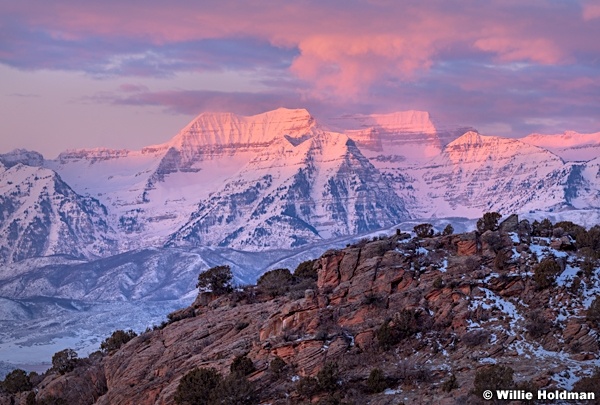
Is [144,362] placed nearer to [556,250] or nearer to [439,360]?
[439,360]

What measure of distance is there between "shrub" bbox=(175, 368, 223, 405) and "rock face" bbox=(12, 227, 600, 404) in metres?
3.10

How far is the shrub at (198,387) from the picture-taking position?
93.9 metres

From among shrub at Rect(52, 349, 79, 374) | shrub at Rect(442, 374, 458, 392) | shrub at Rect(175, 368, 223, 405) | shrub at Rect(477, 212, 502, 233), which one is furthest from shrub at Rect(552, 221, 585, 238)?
shrub at Rect(52, 349, 79, 374)

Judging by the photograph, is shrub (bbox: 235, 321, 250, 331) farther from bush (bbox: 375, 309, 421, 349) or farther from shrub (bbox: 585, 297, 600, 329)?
shrub (bbox: 585, 297, 600, 329)

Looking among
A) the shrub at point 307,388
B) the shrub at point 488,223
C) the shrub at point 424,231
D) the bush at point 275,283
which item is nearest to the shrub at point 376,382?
the shrub at point 307,388

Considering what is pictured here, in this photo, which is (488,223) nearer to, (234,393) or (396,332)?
(396,332)

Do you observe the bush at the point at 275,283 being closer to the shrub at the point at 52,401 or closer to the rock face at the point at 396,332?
the rock face at the point at 396,332

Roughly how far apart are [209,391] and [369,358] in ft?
42.6

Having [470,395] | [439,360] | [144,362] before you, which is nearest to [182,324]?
[144,362]

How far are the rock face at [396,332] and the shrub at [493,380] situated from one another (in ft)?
3.45

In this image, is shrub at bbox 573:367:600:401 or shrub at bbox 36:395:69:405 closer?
shrub at bbox 573:367:600:401

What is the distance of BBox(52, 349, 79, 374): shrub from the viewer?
126 meters

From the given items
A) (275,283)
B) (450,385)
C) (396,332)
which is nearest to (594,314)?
(450,385)

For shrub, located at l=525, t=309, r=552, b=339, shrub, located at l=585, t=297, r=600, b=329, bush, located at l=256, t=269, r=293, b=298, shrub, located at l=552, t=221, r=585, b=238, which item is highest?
shrub, located at l=552, t=221, r=585, b=238
